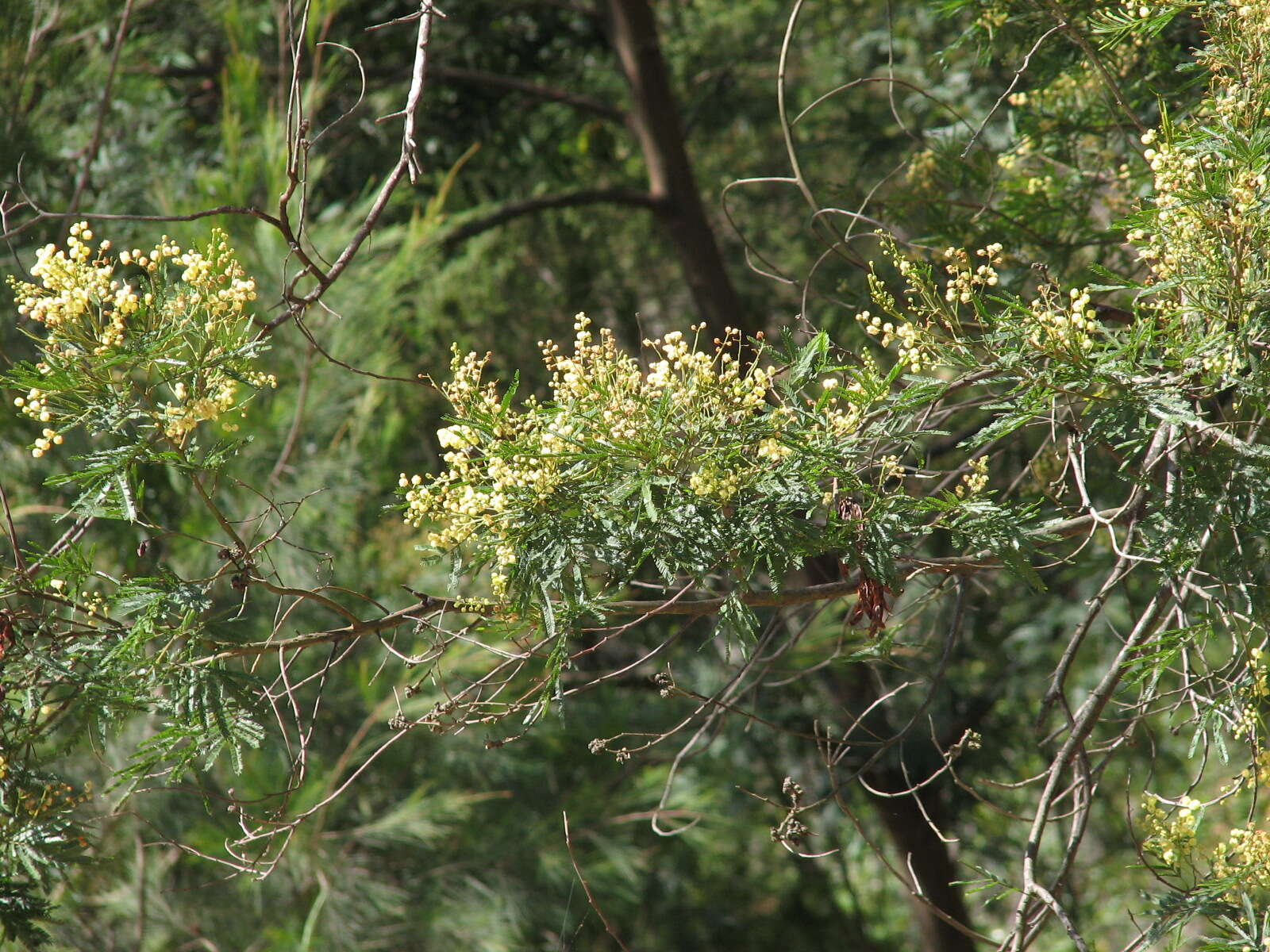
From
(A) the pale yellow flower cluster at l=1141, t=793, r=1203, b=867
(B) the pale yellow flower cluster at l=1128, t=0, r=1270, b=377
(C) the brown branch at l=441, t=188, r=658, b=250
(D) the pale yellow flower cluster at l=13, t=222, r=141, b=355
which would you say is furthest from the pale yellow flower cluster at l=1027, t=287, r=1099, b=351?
(C) the brown branch at l=441, t=188, r=658, b=250

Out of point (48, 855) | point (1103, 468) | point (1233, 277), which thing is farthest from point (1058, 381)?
point (48, 855)

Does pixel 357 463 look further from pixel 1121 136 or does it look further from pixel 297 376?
pixel 1121 136

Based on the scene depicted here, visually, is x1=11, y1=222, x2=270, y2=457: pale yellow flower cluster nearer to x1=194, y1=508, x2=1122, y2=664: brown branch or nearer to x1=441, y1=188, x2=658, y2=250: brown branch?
x1=194, y1=508, x2=1122, y2=664: brown branch

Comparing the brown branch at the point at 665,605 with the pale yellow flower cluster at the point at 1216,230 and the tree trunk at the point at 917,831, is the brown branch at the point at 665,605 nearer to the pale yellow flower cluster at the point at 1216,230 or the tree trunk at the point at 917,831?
the pale yellow flower cluster at the point at 1216,230

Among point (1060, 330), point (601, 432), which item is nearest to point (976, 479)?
point (1060, 330)

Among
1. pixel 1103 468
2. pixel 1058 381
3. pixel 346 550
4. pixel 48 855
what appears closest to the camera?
pixel 1058 381

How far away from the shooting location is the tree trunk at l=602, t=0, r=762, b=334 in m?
4.37

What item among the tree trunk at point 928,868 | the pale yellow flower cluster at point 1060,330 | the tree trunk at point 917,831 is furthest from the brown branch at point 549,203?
the pale yellow flower cluster at point 1060,330

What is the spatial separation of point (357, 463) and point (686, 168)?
1.77 metres

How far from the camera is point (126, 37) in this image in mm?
3865

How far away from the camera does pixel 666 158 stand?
14.8 feet

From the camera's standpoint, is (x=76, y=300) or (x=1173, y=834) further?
(x=1173, y=834)

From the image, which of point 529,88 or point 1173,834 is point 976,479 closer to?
point 1173,834

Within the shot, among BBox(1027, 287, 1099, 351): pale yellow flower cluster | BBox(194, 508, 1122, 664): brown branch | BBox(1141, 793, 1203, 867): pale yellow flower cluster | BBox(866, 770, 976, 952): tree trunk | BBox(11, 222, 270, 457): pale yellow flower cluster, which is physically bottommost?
BBox(866, 770, 976, 952): tree trunk
